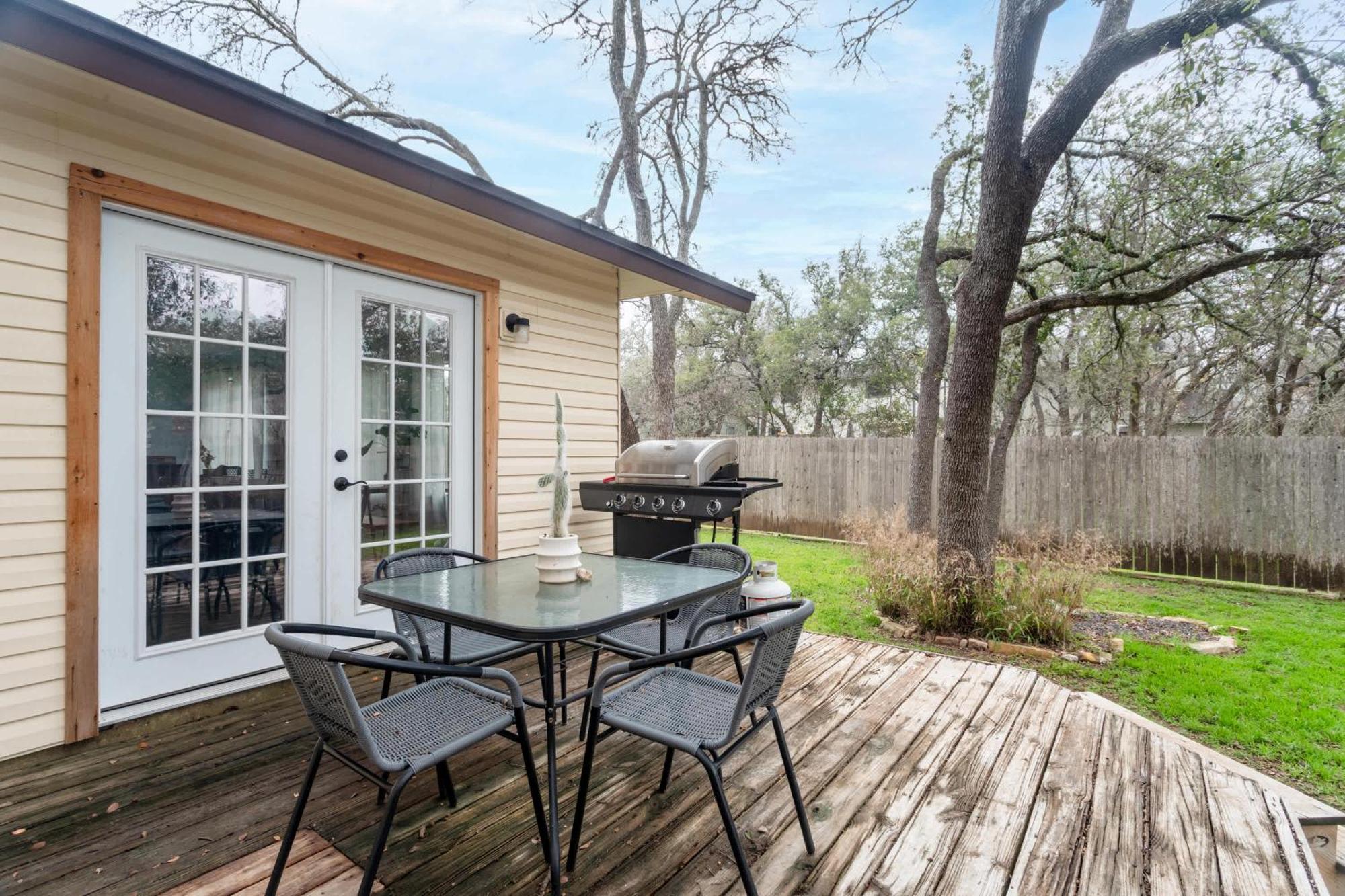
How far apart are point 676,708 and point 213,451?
7.80ft

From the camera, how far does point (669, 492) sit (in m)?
3.79

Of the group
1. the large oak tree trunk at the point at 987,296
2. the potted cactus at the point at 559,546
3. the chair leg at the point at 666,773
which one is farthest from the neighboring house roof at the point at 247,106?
the large oak tree trunk at the point at 987,296

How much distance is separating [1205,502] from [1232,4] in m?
4.69

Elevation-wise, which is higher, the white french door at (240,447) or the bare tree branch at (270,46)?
the bare tree branch at (270,46)

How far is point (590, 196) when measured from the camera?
1045 centimetres

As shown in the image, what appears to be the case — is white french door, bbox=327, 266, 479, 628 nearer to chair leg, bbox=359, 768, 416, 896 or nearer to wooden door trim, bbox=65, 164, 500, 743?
wooden door trim, bbox=65, 164, 500, 743

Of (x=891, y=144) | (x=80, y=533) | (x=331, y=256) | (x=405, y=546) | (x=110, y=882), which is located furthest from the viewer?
(x=891, y=144)

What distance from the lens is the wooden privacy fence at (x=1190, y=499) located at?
18.9 ft

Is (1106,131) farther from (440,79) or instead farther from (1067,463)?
(440,79)

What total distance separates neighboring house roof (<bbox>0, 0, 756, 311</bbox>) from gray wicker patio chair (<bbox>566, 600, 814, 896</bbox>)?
2430 millimetres

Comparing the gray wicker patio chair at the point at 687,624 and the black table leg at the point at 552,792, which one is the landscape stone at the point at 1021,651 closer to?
the gray wicker patio chair at the point at 687,624

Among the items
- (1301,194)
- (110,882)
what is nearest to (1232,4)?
(1301,194)

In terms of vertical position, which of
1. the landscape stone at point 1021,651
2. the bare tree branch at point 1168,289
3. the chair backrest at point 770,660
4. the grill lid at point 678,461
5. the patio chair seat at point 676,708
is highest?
the bare tree branch at point 1168,289

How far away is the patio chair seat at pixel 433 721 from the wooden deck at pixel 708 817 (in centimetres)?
39
